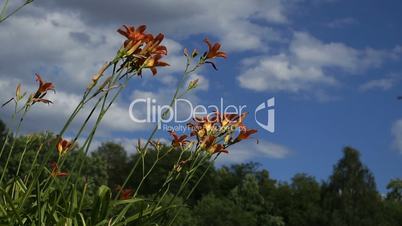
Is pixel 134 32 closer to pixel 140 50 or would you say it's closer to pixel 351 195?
pixel 140 50

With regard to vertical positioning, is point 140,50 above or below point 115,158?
below

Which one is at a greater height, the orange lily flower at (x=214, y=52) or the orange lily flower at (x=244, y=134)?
the orange lily flower at (x=214, y=52)

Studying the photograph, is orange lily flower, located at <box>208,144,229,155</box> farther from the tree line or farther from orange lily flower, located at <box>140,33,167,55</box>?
the tree line

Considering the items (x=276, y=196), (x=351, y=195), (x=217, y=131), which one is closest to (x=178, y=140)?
(x=217, y=131)

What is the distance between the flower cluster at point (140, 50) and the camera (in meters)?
2.50

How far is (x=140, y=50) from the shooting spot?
255cm

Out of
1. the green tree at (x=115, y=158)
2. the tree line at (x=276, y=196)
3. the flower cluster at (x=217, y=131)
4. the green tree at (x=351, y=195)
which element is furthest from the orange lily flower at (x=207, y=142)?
the green tree at (x=115, y=158)

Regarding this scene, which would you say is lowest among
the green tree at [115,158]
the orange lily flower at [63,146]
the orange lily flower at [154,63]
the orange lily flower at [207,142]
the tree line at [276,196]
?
the orange lily flower at [63,146]

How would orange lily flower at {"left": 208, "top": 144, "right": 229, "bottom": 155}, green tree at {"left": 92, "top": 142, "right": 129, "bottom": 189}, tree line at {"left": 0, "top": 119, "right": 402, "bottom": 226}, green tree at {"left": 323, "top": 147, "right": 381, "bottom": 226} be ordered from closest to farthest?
orange lily flower at {"left": 208, "top": 144, "right": 229, "bottom": 155} < tree line at {"left": 0, "top": 119, "right": 402, "bottom": 226} < green tree at {"left": 323, "top": 147, "right": 381, "bottom": 226} < green tree at {"left": 92, "top": 142, "right": 129, "bottom": 189}

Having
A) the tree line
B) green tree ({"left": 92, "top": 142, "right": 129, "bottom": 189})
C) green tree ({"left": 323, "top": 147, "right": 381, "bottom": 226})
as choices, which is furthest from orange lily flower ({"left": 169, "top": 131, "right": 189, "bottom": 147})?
green tree ({"left": 92, "top": 142, "right": 129, "bottom": 189})

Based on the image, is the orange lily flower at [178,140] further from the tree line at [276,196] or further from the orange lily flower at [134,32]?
the tree line at [276,196]

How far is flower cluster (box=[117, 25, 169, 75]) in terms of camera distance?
98.4 inches

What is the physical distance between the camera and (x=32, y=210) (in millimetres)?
2898

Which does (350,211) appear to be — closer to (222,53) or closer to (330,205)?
(330,205)
